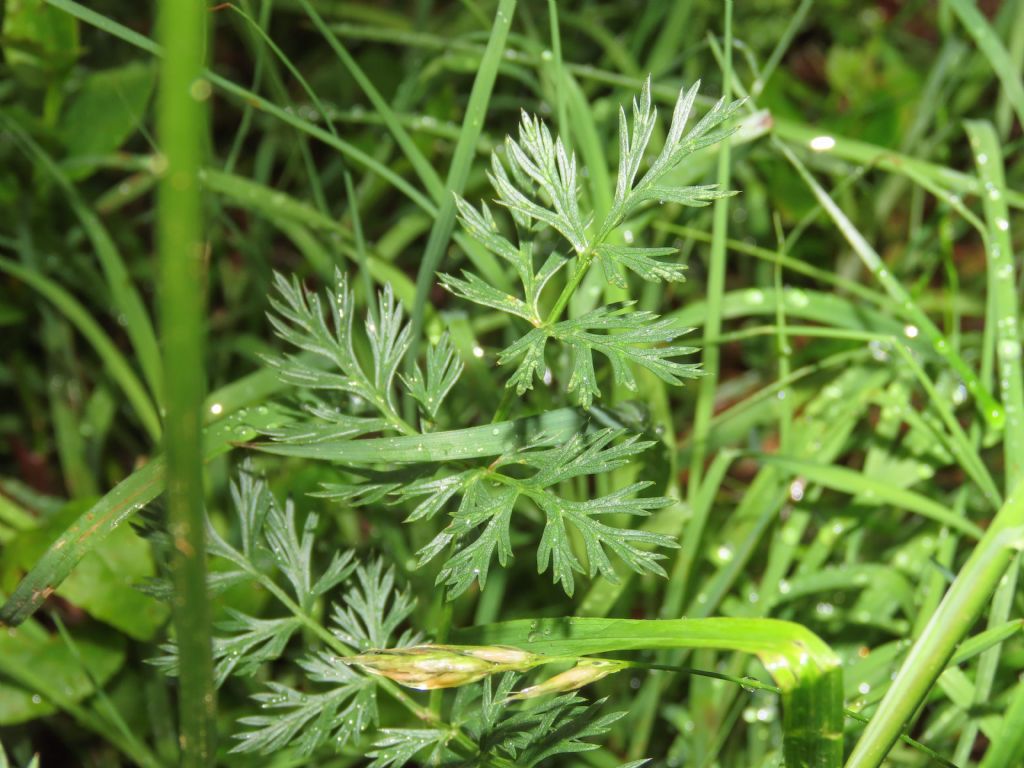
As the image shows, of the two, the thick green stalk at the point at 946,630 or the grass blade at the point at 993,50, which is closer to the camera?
the thick green stalk at the point at 946,630

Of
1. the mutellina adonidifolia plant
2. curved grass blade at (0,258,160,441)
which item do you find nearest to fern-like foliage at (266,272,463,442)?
the mutellina adonidifolia plant

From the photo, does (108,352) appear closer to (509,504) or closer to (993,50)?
(509,504)

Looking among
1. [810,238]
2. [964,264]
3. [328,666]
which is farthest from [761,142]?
[328,666]

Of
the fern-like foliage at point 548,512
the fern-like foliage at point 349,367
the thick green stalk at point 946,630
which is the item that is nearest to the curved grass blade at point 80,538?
the fern-like foliage at point 349,367

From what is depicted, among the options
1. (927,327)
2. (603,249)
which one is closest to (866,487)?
(927,327)

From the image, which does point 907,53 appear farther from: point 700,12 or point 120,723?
point 120,723

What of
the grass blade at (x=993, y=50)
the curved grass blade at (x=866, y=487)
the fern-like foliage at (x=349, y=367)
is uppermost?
the grass blade at (x=993, y=50)

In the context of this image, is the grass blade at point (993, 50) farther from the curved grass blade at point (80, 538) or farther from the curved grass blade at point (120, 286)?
the curved grass blade at point (120, 286)
